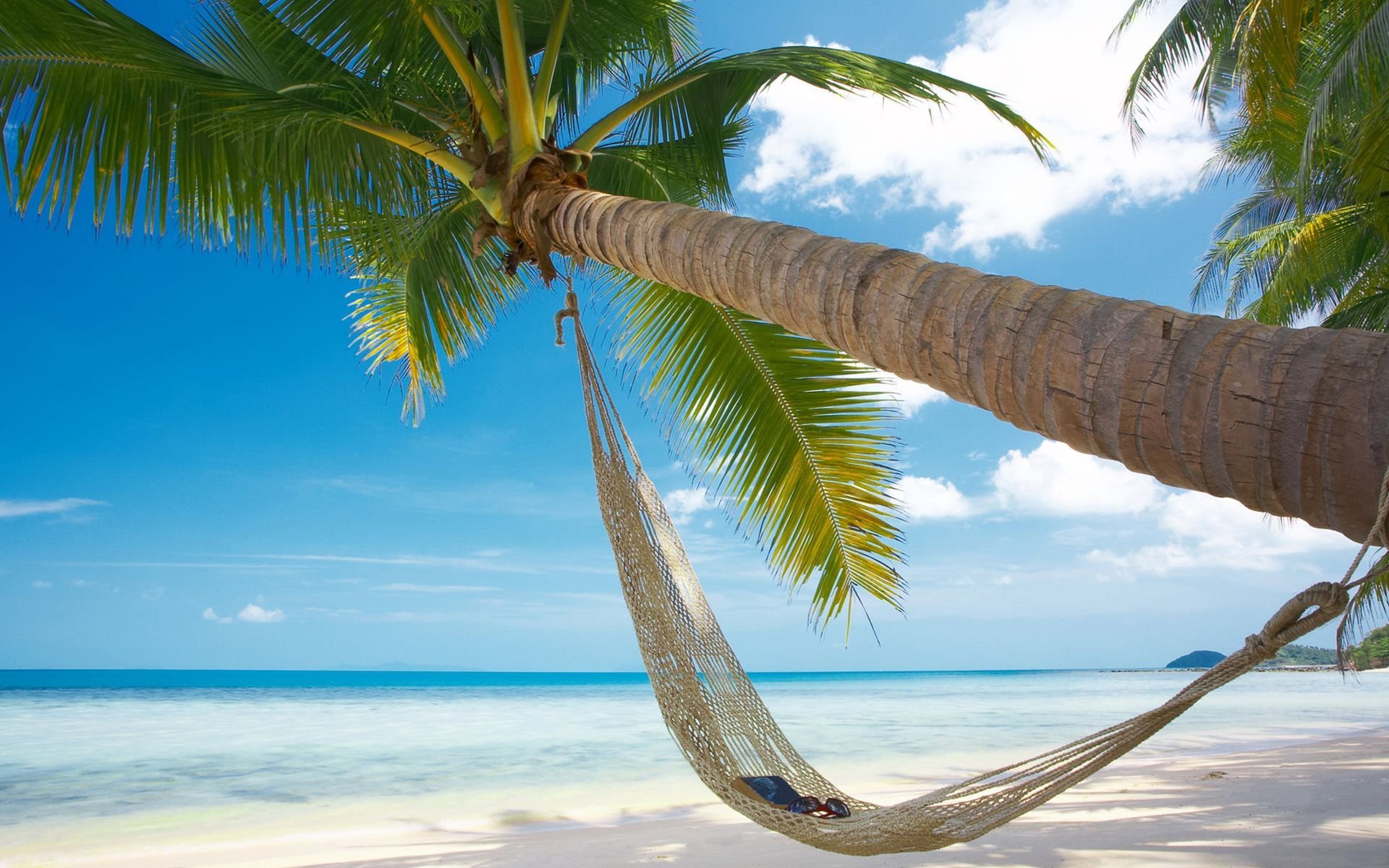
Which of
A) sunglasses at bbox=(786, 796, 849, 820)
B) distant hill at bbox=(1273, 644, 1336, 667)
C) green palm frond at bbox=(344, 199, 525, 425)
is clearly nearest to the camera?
sunglasses at bbox=(786, 796, 849, 820)

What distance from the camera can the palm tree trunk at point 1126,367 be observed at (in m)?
0.75

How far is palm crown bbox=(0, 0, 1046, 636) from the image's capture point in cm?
206

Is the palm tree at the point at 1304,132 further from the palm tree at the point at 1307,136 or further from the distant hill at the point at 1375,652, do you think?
the distant hill at the point at 1375,652

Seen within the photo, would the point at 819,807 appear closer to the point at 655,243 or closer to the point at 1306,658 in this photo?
the point at 655,243

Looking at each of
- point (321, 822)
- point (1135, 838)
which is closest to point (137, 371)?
point (321, 822)

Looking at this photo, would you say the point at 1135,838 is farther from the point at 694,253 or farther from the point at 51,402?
the point at 51,402

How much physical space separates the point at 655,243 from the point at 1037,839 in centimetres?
286

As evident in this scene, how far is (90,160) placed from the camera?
2250mm

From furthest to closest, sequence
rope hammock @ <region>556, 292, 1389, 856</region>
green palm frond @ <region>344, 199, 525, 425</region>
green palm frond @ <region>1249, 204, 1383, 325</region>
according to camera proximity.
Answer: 1. green palm frond @ <region>1249, 204, 1383, 325</region>
2. green palm frond @ <region>344, 199, 525, 425</region>
3. rope hammock @ <region>556, 292, 1389, 856</region>

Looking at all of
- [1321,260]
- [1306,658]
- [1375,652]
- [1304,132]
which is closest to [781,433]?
[1304,132]

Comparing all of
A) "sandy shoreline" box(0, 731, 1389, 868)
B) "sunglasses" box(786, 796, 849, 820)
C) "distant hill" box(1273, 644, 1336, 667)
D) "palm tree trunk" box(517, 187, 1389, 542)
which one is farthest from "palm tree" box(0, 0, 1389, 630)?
"distant hill" box(1273, 644, 1336, 667)

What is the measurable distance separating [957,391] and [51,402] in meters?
25.1

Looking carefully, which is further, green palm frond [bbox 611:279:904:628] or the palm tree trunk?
green palm frond [bbox 611:279:904:628]

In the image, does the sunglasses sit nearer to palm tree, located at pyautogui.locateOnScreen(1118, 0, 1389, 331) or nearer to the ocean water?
palm tree, located at pyautogui.locateOnScreen(1118, 0, 1389, 331)
